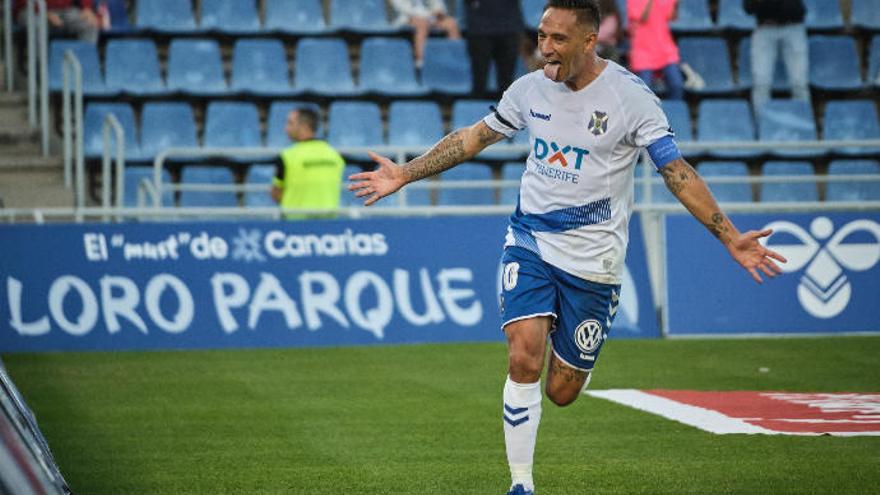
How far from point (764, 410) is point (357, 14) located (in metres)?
12.8

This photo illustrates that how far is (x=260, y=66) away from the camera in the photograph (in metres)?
21.9

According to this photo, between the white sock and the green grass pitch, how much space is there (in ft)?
1.76

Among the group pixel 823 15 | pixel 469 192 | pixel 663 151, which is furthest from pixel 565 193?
pixel 823 15

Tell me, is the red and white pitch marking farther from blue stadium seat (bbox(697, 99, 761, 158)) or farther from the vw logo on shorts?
blue stadium seat (bbox(697, 99, 761, 158))

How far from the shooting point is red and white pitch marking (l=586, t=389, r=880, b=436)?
1045 cm

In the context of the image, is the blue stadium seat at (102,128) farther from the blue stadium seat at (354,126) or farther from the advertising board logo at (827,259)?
the advertising board logo at (827,259)

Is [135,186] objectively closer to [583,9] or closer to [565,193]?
[565,193]

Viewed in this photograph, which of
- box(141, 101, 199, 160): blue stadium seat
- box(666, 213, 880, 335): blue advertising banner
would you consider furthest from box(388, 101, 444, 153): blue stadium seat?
box(666, 213, 880, 335): blue advertising banner

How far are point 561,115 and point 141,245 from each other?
902cm

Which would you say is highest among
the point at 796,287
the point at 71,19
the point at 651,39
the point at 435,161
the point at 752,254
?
the point at 435,161

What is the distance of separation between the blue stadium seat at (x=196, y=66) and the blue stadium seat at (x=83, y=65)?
928mm

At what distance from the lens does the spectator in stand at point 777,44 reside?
69.9ft

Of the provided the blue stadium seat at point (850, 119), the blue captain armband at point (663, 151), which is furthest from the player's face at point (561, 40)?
the blue stadium seat at point (850, 119)

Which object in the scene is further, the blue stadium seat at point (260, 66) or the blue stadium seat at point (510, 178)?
the blue stadium seat at point (260, 66)
